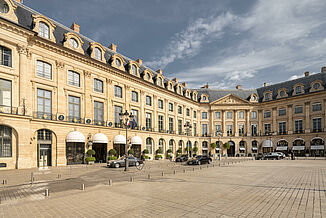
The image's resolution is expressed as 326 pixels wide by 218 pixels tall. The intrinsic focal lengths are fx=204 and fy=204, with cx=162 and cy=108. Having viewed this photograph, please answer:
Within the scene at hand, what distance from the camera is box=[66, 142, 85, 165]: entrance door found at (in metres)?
27.9

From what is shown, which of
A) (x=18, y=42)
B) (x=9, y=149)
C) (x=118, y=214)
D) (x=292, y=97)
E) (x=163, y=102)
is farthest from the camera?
(x=292, y=97)

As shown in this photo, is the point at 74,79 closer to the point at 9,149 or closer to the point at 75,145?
the point at 75,145

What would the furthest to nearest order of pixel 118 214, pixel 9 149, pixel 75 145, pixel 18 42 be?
pixel 75 145
pixel 18 42
pixel 9 149
pixel 118 214

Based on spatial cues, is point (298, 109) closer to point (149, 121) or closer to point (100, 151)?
point (149, 121)

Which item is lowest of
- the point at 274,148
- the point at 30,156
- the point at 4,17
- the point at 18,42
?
the point at 274,148

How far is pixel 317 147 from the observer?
48.2m

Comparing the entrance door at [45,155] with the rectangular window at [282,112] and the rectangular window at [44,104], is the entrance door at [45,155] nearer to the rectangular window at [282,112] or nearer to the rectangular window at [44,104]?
the rectangular window at [44,104]

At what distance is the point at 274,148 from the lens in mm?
56188

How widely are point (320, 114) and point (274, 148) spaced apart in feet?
45.6

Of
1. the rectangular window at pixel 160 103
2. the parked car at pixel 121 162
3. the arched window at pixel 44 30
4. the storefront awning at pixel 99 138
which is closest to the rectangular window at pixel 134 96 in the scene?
the rectangular window at pixel 160 103

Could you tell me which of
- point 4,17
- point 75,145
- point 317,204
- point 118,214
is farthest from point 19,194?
point 4,17

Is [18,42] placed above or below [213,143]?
above

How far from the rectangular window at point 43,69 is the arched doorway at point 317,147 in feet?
188

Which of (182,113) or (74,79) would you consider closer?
(74,79)
